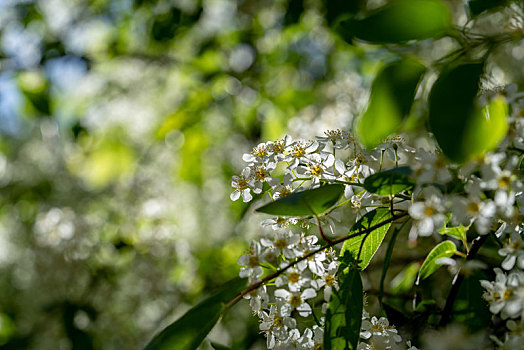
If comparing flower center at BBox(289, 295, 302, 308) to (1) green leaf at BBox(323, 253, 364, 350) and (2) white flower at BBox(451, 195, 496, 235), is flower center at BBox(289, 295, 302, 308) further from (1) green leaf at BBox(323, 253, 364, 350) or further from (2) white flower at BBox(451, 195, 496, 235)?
(2) white flower at BBox(451, 195, 496, 235)

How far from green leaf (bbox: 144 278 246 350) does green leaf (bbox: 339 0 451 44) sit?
25cm

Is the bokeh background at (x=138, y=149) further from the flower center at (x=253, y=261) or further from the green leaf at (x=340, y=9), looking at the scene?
the flower center at (x=253, y=261)

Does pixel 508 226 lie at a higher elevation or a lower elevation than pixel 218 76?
higher

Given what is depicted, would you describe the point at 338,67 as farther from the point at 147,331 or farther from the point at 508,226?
the point at 508,226

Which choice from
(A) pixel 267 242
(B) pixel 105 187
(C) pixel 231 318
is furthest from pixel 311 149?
(B) pixel 105 187

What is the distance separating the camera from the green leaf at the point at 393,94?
41 cm

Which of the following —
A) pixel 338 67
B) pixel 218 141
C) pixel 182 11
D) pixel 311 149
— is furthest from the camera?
pixel 218 141

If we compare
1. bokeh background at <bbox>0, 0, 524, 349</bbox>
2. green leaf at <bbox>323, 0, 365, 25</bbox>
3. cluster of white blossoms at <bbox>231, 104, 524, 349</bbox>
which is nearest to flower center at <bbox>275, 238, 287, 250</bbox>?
cluster of white blossoms at <bbox>231, 104, 524, 349</bbox>

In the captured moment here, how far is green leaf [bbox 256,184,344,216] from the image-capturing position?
39 cm

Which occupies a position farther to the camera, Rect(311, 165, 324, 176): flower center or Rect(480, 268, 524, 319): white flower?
Rect(311, 165, 324, 176): flower center

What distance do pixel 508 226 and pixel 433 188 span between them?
0.09 m

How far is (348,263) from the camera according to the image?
48 cm

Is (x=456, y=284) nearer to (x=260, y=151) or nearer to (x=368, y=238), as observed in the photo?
(x=368, y=238)

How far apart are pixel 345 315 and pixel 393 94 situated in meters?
0.19
